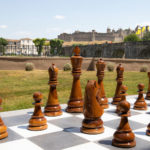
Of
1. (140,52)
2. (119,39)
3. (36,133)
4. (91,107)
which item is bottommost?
(36,133)

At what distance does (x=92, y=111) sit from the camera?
2713 mm

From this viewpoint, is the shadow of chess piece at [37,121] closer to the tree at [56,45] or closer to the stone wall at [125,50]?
the stone wall at [125,50]

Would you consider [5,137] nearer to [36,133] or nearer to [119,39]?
[36,133]

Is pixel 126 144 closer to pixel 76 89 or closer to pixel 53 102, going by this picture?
pixel 53 102

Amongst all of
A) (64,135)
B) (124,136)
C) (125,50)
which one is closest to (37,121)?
(64,135)

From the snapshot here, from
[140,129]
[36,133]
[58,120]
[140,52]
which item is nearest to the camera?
[36,133]

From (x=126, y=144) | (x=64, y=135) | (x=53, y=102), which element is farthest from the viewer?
(x=53, y=102)

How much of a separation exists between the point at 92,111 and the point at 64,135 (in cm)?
44

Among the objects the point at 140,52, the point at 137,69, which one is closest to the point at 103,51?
the point at 140,52

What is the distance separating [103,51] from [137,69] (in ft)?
69.6

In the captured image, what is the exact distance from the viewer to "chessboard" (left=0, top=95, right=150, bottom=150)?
7.53 ft

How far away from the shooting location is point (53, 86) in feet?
12.0

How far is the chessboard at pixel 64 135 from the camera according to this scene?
7.53 feet

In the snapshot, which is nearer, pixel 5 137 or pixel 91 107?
pixel 5 137
